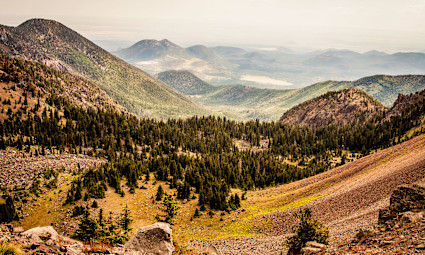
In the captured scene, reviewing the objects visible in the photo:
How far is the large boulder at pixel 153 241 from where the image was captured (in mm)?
25812

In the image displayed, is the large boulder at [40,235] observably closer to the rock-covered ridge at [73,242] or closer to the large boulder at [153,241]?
the rock-covered ridge at [73,242]

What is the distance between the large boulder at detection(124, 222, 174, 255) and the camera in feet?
84.7

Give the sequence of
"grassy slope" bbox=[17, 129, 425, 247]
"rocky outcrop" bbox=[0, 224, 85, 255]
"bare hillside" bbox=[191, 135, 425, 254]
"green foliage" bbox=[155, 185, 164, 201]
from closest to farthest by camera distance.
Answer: "rocky outcrop" bbox=[0, 224, 85, 255] < "bare hillside" bbox=[191, 135, 425, 254] < "grassy slope" bbox=[17, 129, 425, 247] < "green foliage" bbox=[155, 185, 164, 201]

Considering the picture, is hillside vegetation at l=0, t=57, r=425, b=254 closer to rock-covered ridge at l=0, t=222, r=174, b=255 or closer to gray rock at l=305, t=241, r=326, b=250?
gray rock at l=305, t=241, r=326, b=250

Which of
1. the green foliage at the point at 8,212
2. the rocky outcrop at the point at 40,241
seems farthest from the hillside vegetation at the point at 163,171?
the rocky outcrop at the point at 40,241

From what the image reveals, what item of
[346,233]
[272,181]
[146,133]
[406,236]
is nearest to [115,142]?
[146,133]

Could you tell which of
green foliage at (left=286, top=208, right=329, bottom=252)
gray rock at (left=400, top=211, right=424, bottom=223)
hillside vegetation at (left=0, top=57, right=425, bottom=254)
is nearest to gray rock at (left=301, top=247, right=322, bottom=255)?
green foliage at (left=286, top=208, right=329, bottom=252)

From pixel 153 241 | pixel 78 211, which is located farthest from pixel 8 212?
pixel 153 241

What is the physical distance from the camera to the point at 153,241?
26547mm

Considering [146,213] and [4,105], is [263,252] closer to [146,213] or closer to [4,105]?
[146,213]

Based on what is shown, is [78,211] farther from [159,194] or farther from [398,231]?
[398,231]

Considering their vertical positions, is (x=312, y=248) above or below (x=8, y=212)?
above

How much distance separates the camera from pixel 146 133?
602ft

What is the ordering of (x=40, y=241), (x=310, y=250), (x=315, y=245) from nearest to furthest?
(x=40, y=241), (x=310, y=250), (x=315, y=245)
